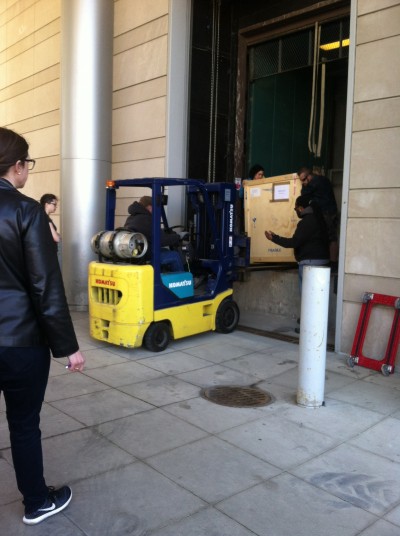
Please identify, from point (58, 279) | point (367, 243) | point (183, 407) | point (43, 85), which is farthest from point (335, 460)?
point (43, 85)

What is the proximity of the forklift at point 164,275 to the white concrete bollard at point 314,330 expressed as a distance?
2.33 metres

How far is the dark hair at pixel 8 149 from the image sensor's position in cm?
268

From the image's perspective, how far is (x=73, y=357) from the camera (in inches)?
109

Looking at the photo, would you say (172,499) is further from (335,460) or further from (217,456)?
(335,460)

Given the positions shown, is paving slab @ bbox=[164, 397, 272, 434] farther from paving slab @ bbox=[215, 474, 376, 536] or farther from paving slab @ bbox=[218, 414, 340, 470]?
paving slab @ bbox=[215, 474, 376, 536]

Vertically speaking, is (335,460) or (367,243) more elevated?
(367,243)

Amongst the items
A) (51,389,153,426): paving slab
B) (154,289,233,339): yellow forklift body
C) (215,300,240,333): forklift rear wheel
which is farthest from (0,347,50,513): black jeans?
(215,300,240,333): forklift rear wheel

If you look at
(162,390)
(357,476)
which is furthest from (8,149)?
(162,390)

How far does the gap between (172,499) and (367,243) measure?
13.6 ft

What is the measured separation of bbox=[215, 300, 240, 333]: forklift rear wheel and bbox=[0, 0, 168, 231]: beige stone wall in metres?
2.79

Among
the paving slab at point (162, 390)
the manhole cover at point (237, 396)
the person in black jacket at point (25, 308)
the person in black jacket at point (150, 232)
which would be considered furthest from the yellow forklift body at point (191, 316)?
the person in black jacket at point (25, 308)

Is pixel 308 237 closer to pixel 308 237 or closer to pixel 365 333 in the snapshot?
pixel 308 237

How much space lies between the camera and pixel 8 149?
2.69 m

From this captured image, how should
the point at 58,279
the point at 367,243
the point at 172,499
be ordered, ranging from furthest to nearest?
the point at 367,243 → the point at 172,499 → the point at 58,279
